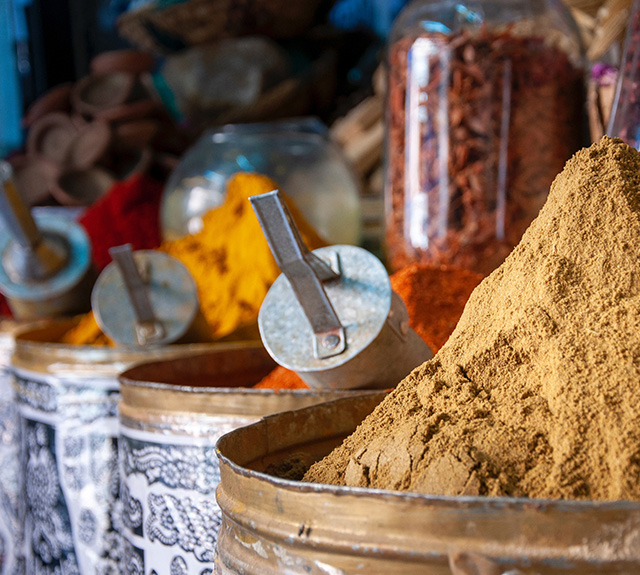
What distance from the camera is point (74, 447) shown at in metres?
0.72

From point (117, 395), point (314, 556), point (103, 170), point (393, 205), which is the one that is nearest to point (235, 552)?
point (314, 556)

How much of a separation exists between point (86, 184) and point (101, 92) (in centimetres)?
29

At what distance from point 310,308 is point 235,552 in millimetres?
174

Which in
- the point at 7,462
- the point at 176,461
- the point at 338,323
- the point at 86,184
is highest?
the point at 338,323

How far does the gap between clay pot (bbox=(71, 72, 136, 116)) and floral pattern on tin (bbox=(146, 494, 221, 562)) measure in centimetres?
137

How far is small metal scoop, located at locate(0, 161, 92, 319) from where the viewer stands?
3.09 ft

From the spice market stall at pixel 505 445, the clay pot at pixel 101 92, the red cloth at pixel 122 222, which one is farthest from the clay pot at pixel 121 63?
the spice market stall at pixel 505 445

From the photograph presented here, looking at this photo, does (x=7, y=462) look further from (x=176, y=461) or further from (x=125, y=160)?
(x=125, y=160)

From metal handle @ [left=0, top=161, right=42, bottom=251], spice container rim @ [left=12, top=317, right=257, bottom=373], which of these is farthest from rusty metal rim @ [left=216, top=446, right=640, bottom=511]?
metal handle @ [left=0, top=161, right=42, bottom=251]

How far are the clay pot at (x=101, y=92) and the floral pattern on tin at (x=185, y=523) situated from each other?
1371mm

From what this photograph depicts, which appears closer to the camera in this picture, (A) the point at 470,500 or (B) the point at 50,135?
(A) the point at 470,500

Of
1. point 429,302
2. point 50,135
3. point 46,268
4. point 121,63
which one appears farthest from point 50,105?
point 429,302

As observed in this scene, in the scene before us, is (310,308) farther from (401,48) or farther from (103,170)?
(103,170)

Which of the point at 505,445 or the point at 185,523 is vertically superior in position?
the point at 505,445
